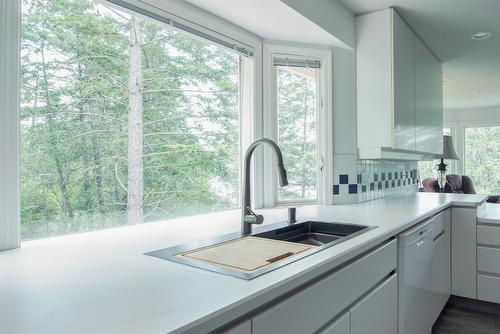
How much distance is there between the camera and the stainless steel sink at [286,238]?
965mm

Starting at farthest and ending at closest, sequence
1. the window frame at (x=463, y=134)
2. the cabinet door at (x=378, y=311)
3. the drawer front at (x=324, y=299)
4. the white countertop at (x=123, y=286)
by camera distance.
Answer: the window frame at (x=463, y=134) → the cabinet door at (x=378, y=311) → the drawer front at (x=324, y=299) → the white countertop at (x=123, y=286)

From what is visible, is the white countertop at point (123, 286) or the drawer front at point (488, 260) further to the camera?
the drawer front at point (488, 260)

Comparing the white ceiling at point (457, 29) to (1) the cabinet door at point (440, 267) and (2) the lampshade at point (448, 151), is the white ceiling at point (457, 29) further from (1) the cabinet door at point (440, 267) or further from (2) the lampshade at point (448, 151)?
(1) the cabinet door at point (440, 267)

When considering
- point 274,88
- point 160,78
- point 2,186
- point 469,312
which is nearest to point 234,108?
point 274,88

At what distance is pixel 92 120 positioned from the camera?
4.89 ft

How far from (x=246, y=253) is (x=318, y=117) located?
1.59 m

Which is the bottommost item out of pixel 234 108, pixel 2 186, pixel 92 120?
pixel 2 186

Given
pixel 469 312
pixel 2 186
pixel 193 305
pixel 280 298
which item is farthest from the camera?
pixel 469 312

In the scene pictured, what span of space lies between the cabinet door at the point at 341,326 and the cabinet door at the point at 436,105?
2728mm

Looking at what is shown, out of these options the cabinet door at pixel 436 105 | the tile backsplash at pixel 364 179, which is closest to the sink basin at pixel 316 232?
the tile backsplash at pixel 364 179

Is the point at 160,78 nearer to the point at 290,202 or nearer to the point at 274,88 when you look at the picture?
the point at 274,88

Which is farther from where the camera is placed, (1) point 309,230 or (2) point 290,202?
(2) point 290,202

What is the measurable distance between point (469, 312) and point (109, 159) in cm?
281

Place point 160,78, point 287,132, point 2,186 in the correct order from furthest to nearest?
1. point 287,132
2. point 160,78
3. point 2,186
